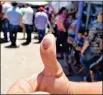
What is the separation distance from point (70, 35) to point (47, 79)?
512 centimetres

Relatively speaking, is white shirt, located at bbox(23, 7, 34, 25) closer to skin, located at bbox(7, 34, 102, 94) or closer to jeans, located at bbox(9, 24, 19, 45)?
jeans, located at bbox(9, 24, 19, 45)

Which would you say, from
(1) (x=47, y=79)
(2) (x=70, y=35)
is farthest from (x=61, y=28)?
(1) (x=47, y=79)

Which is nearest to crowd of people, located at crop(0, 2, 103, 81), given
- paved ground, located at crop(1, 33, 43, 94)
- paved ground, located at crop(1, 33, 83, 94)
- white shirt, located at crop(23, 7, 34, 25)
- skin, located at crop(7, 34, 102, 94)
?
white shirt, located at crop(23, 7, 34, 25)

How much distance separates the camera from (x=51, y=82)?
1.07 m

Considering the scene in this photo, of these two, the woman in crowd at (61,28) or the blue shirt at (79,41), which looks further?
the woman in crowd at (61,28)

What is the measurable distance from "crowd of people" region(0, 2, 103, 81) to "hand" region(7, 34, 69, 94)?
145 inches

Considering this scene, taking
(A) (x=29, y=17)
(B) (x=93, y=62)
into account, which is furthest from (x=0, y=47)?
(B) (x=93, y=62)

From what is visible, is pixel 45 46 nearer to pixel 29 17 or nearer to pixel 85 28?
pixel 85 28

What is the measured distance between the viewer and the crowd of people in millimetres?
4785

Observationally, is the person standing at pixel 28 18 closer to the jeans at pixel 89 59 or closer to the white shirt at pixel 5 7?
the white shirt at pixel 5 7

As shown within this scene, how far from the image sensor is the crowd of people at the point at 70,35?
4785 mm

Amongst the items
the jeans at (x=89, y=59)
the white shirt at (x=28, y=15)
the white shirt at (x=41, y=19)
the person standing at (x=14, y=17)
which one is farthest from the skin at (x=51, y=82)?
the white shirt at (x=28, y=15)

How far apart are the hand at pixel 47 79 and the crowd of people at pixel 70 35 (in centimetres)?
367

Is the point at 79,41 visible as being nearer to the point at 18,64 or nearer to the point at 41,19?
the point at 18,64
